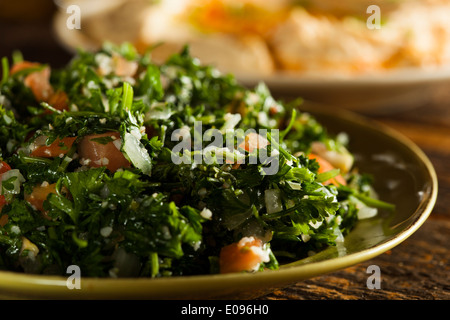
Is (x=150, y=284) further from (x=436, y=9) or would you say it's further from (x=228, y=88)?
(x=436, y=9)

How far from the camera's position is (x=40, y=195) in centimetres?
183

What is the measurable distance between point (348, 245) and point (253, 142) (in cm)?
49

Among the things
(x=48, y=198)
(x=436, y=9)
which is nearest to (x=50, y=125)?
(x=48, y=198)

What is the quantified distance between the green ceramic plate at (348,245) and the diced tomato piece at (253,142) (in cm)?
45

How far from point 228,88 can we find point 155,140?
0.85 meters

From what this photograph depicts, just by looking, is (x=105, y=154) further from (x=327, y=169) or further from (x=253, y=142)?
(x=327, y=169)

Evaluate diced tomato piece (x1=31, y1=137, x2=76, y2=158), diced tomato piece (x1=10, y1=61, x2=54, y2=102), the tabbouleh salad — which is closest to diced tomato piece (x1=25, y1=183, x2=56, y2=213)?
the tabbouleh salad

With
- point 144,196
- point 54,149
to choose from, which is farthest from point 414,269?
point 54,149

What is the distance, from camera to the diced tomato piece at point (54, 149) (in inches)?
76.3

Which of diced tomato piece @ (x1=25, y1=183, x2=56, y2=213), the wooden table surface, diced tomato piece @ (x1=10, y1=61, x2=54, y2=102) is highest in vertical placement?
diced tomato piece @ (x1=10, y1=61, x2=54, y2=102)

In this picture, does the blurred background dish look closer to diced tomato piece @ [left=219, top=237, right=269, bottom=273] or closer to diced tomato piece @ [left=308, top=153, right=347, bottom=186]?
diced tomato piece @ [left=308, top=153, right=347, bottom=186]

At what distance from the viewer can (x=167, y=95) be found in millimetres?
2496

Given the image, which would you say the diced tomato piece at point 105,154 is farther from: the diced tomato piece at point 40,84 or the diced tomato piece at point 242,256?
the diced tomato piece at point 40,84

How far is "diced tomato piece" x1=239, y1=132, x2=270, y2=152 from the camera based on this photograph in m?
2.04
